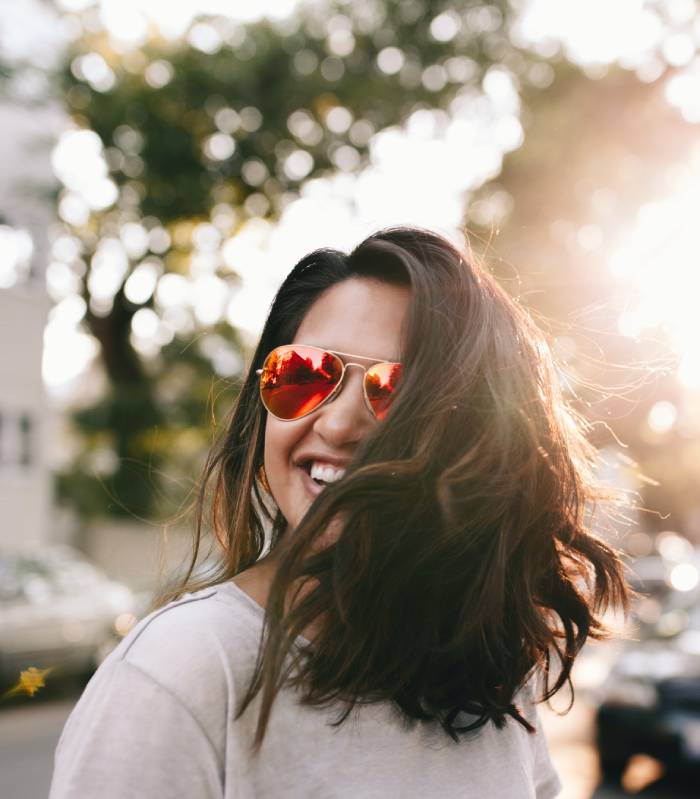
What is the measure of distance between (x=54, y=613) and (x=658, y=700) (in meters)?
7.17

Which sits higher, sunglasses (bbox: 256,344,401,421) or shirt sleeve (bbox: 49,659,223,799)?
sunglasses (bbox: 256,344,401,421)

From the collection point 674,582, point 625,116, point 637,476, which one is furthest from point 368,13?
point 637,476

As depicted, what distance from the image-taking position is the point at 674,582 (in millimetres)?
7984

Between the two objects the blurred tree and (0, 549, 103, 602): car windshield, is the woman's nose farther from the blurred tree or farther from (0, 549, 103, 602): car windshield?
the blurred tree

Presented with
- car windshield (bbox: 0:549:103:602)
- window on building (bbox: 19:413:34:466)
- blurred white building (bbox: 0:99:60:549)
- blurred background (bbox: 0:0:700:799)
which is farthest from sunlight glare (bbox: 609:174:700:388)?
window on building (bbox: 19:413:34:466)

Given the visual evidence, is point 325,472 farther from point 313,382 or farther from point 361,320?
point 361,320

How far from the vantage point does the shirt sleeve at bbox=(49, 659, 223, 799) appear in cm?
114

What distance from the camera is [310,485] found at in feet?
5.02

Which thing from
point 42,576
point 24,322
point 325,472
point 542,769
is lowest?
point 42,576

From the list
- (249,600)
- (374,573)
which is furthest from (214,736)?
(374,573)

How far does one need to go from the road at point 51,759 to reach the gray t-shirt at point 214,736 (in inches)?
168

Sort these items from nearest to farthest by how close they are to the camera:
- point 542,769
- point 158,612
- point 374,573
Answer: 1. point 158,612
2. point 374,573
3. point 542,769

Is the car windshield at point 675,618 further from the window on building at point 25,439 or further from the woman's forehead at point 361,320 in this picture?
the window on building at point 25,439

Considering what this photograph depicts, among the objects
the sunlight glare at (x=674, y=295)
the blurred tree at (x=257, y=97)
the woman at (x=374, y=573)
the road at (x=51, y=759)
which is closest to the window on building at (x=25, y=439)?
the blurred tree at (x=257, y=97)
